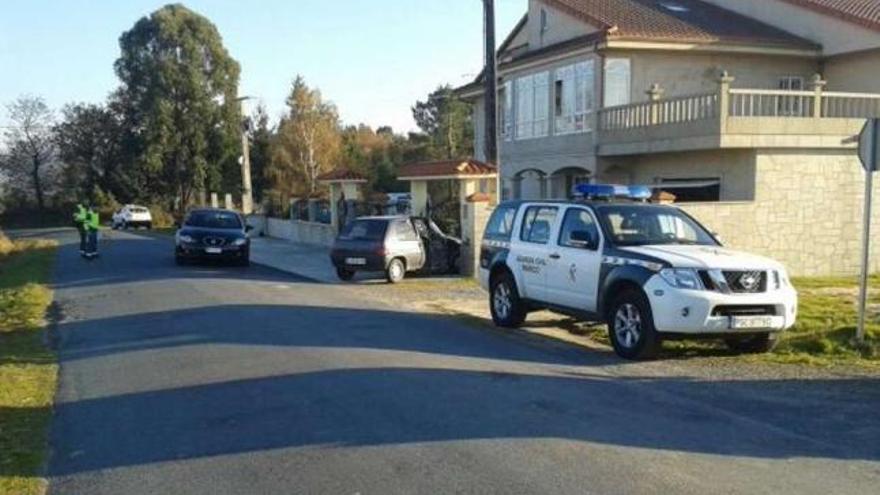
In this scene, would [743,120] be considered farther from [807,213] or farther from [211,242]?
[211,242]

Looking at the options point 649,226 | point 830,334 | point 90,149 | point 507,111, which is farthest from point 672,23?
point 90,149

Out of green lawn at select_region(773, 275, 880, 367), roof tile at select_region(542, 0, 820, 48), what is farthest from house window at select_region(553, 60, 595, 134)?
green lawn at select_region(773, 275, 880, 367)

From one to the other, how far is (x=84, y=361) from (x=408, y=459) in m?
5.72

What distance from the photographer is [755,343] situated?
10.4 meters

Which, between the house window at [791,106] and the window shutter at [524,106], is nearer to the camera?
the house window at [791,106]

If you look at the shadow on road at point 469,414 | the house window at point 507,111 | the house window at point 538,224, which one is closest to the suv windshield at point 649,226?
the house window at point 538,224

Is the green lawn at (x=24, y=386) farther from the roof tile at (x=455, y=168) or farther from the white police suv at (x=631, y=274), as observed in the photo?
the roof tile at (x=455, y=168)

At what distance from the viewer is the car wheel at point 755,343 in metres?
10.3

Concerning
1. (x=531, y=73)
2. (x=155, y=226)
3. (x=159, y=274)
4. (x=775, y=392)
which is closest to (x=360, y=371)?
(x=775, y=392)

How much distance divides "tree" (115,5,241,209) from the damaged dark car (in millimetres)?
49305

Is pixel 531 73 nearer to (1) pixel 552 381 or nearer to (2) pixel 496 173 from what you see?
(2) pixel 496 173

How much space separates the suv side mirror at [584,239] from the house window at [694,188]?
1182 centimetres

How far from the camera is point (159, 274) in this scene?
70.2ft

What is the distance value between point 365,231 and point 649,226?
1029 cm
